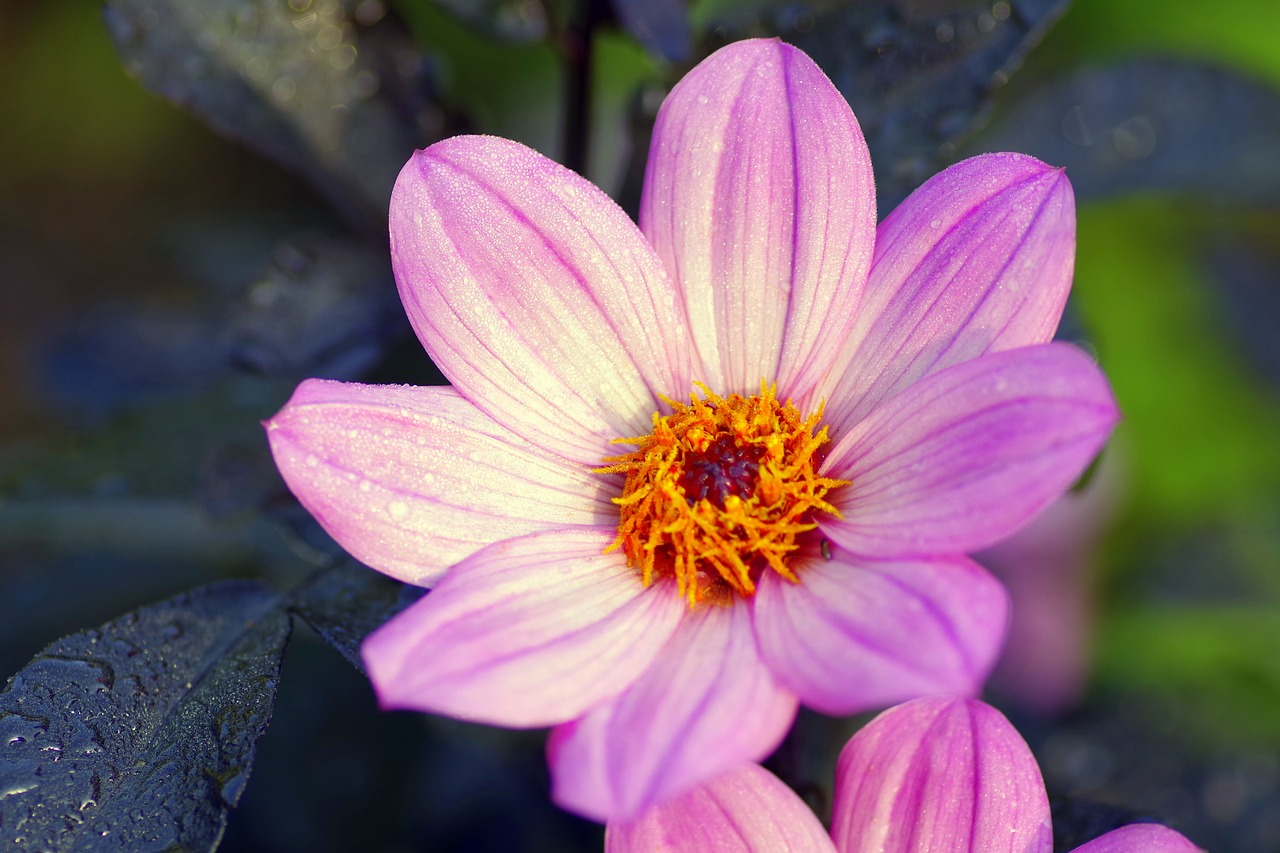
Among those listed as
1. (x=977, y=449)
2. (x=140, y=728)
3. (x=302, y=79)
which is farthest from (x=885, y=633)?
(x=302, y=79)

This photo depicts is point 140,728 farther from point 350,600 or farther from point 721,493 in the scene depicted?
point 721,493

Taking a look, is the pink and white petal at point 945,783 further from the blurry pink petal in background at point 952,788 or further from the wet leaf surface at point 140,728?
the wet leaf surface at point 140,728

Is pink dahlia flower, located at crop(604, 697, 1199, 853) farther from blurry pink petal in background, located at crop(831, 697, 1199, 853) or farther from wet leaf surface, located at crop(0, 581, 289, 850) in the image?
wet leaf surface, located at crop(0, 581, 289, 850)

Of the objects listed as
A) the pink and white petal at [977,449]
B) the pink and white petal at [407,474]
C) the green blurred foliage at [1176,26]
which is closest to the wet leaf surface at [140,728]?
the pink and white petal at [407,474]

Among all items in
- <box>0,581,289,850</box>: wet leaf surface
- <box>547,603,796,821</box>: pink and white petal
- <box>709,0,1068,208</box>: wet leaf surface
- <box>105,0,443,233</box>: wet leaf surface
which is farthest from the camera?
<box>105,0,443,233</box>: wet leaf surface

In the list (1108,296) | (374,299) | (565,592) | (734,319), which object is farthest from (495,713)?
(1108,296)

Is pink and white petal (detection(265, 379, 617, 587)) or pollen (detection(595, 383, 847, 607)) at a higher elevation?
pink and white petal (detection(265, 379, 617, 587))

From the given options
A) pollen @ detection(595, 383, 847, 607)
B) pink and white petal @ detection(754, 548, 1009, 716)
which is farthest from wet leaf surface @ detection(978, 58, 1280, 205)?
pink and white petal @ detection(754, 548, 1009, 716)
